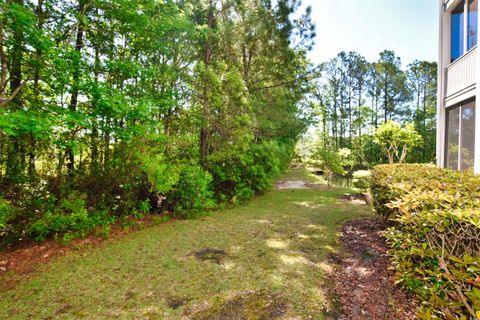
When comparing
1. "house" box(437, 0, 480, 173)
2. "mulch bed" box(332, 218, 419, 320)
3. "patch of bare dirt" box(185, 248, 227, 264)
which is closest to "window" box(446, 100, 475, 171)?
"house" box(437, 0, 480, 173)

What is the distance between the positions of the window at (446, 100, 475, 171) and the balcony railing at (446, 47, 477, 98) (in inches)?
17.1

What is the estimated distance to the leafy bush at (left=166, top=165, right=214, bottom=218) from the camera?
6.07 m

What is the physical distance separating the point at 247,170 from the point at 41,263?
5761 millimetres

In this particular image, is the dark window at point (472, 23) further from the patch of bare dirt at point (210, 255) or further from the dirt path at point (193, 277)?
the patch of bare dirt at point (210, 255)

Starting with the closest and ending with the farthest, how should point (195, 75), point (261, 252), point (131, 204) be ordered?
point (261, 252) < point (131, 204) < point (195, 75)

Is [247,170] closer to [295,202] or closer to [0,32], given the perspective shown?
A: [295,202]

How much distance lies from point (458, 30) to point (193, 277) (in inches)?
351

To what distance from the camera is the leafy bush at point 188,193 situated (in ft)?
19.9

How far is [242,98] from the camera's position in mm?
7324

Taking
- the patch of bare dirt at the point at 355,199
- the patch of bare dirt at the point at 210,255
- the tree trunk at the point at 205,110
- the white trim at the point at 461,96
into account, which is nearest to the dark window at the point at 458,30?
the white trim at the point at 461,96

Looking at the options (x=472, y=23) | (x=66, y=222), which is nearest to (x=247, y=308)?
(x=66, y=222)

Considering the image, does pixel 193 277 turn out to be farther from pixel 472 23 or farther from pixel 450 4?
pixel 450 4

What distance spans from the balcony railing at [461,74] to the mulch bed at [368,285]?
444cm

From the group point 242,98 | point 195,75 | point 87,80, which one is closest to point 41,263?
point 87,80
